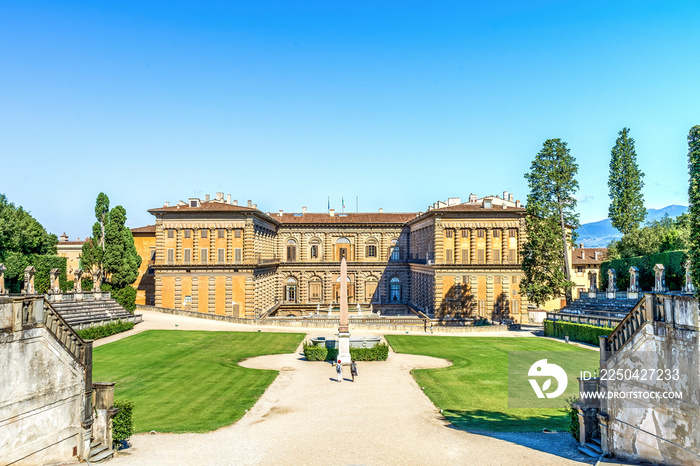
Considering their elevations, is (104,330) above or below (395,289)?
below

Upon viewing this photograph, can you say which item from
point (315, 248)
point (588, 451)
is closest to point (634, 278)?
point (588, 451)

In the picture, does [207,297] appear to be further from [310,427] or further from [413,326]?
[310,427]

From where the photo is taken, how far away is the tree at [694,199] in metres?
15.0

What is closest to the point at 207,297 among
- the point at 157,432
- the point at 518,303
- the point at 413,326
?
the point at 413,326

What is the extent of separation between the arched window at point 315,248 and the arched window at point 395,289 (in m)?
11.6

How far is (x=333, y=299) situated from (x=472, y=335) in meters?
30.2

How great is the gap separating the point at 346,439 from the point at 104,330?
28403mm

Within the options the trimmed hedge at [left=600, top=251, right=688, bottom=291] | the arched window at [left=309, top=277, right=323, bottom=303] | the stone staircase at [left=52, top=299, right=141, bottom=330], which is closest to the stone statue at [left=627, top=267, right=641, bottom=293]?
the trimmed hedge at [left=600, top=251, right=688, bottom=291]

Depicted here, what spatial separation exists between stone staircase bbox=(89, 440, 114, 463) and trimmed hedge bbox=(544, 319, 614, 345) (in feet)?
102

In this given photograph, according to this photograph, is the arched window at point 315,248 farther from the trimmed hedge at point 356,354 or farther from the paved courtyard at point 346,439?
the paved courtyard at point 346,439

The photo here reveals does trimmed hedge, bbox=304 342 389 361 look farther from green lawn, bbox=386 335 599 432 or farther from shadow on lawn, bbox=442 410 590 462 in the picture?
shadow on lawn, bbox=442 410 590 462

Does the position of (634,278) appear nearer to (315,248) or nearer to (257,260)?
(257,260)

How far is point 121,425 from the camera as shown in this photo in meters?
16.0

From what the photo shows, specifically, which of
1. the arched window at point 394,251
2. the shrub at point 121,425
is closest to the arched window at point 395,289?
the arched window at point 394,251
